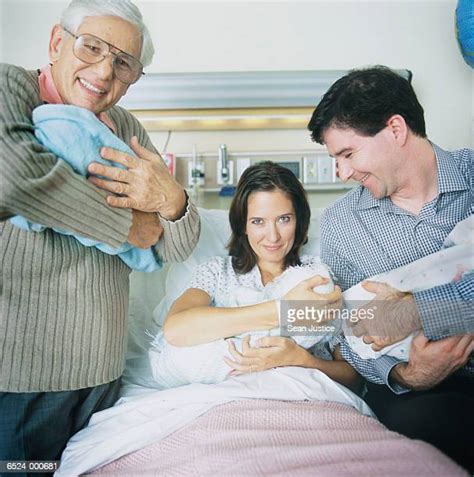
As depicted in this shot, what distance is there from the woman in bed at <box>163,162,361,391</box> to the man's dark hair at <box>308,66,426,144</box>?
214 millimetres

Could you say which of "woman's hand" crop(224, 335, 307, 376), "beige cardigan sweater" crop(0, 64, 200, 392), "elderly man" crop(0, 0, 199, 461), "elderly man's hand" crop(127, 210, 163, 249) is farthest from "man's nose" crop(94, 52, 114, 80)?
"woman's hand" crop(224, 335, 307, 376)

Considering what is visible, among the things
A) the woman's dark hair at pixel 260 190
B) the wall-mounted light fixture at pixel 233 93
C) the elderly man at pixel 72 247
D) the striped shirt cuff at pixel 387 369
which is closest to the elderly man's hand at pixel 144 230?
the elderly man at pixel 72 247

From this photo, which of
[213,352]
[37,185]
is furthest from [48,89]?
[213,352]

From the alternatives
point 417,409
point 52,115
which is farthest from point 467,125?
point 52,115

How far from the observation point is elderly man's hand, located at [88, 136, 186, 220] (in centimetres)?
75

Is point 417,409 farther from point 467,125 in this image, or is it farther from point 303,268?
point 467,125

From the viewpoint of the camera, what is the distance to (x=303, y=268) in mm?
947

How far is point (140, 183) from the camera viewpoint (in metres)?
0.78

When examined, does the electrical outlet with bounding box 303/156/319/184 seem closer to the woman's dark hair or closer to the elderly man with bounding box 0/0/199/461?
the woman's dark hair

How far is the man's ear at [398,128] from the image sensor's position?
970 millimetres

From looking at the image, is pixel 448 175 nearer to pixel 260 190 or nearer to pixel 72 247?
pixel 260 190

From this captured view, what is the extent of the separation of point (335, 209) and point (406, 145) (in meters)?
0.21

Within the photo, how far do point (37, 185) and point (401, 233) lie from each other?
2.42 feet

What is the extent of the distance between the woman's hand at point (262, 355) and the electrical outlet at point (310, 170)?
492 millimetres
